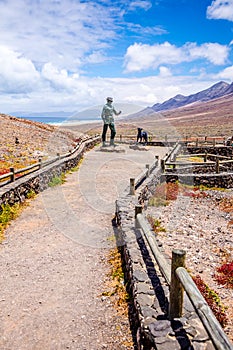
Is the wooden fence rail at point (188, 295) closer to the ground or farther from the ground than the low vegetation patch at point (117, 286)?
farther from the ground

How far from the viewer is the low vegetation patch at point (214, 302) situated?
6.10 meters

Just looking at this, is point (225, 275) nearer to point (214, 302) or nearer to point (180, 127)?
point (214, 302)

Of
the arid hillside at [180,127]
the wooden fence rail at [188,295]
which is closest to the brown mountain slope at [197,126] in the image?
the arid hillside at [180,127]

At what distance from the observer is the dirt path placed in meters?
4.91

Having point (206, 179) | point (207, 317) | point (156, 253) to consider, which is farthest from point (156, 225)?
point (206, 179)

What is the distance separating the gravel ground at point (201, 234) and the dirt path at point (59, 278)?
2423 mm

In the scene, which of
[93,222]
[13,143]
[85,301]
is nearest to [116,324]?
[85,301]

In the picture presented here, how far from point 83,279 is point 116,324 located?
1641 mm

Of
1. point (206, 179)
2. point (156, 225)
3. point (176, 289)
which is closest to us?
point (176, 289)

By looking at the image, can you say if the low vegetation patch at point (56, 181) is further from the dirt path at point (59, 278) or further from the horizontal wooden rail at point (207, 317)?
the horizontal wooden rail at point (207, 317)

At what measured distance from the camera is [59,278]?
6664 millimetres

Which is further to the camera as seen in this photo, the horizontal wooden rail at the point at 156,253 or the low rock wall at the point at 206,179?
the low rock wall at the point at 206,179

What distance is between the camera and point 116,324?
5223 millimetres

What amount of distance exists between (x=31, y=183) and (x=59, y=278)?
7138 millimetres
